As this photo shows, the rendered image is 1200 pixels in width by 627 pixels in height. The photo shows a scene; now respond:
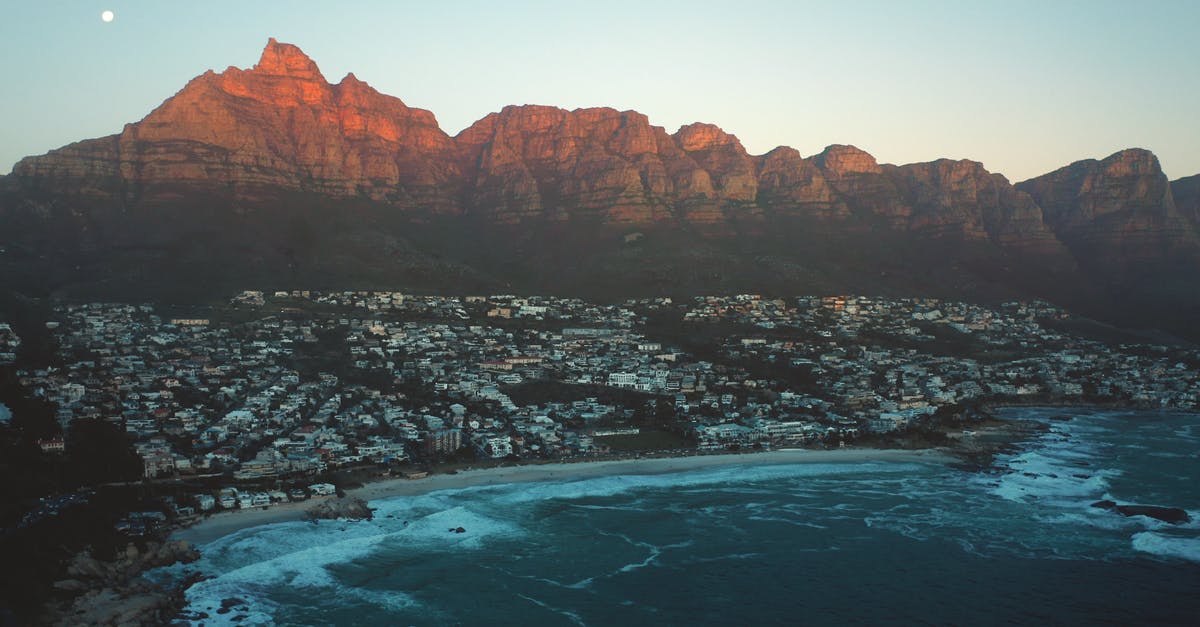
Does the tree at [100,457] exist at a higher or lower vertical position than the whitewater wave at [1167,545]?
higher

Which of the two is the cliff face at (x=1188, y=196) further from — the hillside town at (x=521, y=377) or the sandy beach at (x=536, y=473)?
the sandy beach at (x=536, y=473)

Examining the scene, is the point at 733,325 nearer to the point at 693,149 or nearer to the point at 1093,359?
the point at 1093,359

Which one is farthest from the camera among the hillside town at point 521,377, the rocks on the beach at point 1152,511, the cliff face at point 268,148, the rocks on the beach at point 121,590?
the cliff face at point 268,148

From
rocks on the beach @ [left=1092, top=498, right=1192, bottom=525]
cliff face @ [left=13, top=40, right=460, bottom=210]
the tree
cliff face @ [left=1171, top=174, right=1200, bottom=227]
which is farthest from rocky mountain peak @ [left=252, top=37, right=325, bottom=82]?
cliff face @ [left=1171, top=174, right=1200, bottom=227]

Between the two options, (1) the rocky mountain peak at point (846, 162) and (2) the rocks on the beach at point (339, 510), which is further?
(1) the rocky mountain peak at point (846, 162)

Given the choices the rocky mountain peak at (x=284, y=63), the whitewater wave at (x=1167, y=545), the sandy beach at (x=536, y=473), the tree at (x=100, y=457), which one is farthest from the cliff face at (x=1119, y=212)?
the tree at (x=100, y=457)

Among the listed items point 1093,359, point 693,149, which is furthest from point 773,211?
point 1093,359

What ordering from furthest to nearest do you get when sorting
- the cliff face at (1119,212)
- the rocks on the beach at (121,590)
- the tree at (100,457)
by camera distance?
1. the cliff face at (1119,212)
2. the tree at (100,457)
3. the rocks on the beach at (121,590)

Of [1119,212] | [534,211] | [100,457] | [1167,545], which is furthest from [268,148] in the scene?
[1119,212]
